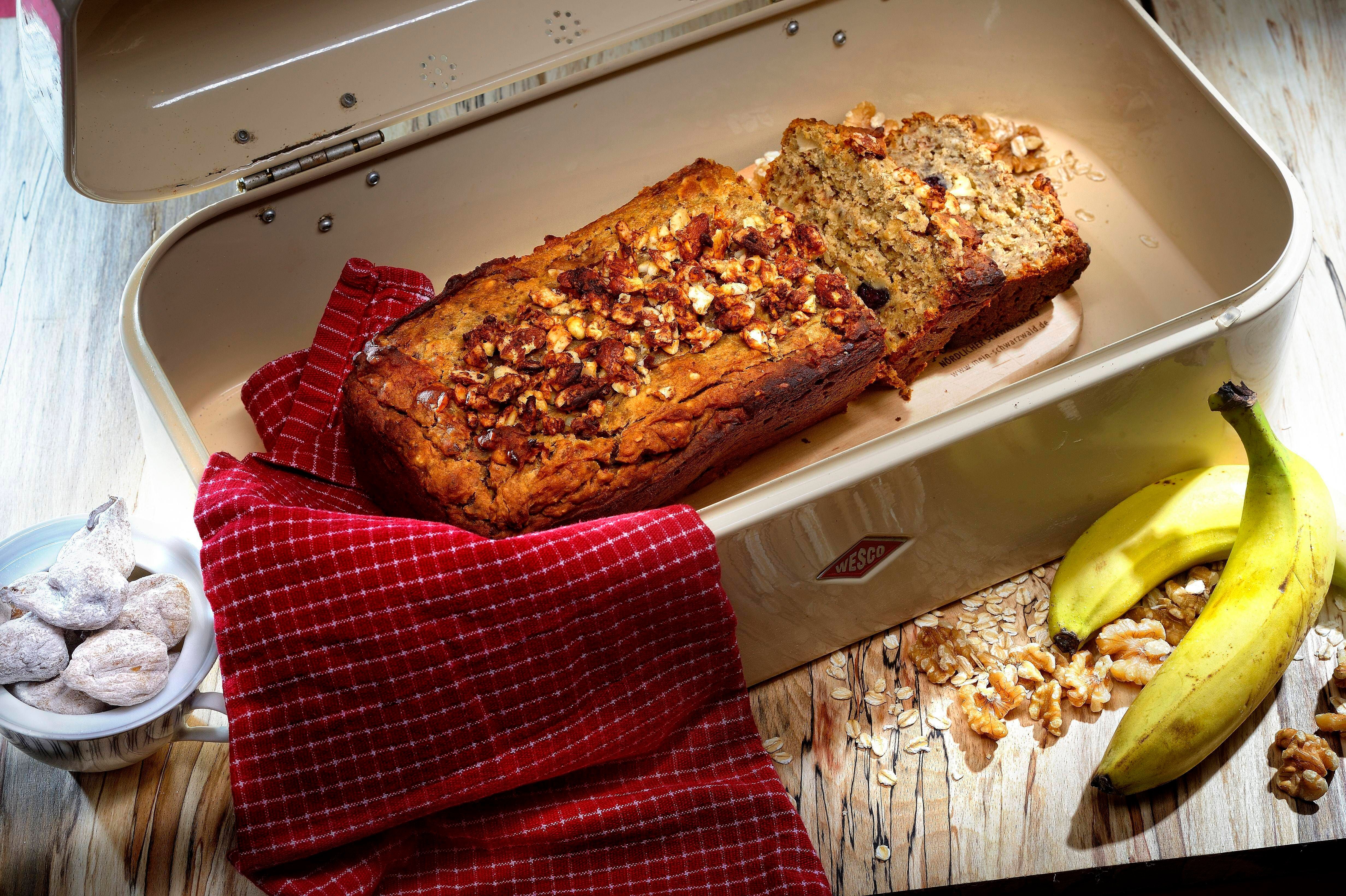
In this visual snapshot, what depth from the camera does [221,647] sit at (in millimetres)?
1146

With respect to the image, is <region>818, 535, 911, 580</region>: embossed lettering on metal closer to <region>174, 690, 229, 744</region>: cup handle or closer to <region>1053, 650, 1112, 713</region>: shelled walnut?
<region>1053, 650, 1112, 713</region>: shelled walnut

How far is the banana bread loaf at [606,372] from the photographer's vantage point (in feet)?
4.60

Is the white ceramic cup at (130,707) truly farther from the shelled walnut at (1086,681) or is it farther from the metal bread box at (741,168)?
the shelled walnut at (1086,681)

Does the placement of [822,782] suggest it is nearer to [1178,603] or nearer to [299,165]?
[1178,603]

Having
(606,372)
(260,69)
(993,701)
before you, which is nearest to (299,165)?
(260,69)

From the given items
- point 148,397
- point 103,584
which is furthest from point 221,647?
point 148,397

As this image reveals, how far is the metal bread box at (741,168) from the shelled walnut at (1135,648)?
0.50ft

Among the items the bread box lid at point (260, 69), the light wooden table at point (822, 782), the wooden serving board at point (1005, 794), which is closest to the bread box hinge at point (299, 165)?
the bread box lid at point (260, 69)

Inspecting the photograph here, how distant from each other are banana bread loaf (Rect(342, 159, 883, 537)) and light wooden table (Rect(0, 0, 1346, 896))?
42 centimetres

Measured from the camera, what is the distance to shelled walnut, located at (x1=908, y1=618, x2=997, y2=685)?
1589 mm

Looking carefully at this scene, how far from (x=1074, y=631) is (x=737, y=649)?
0.58 meters

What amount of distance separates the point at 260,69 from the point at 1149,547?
4.75ft

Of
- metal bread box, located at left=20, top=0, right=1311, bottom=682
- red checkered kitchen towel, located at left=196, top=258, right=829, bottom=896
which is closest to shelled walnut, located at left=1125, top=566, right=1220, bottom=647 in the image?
metal bread box, located at left=20, top=0, right=1311, bottom=682

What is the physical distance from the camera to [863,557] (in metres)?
1.39
